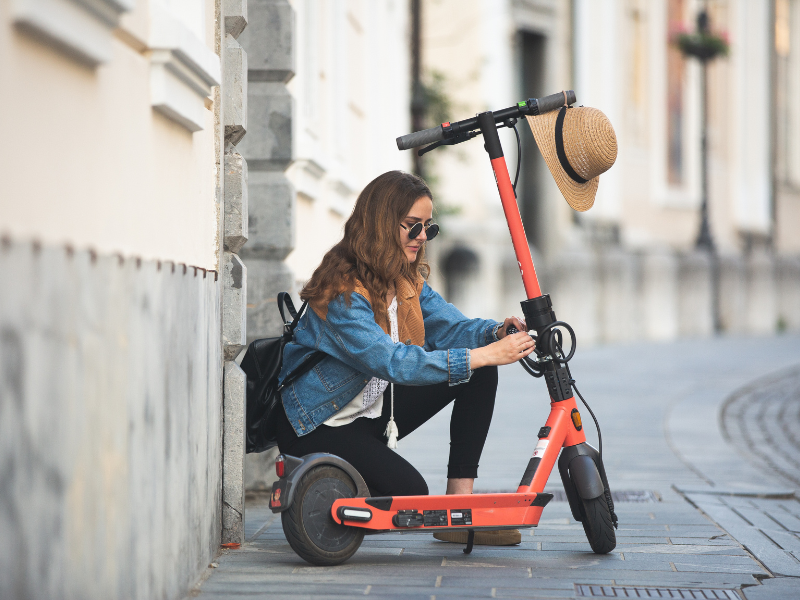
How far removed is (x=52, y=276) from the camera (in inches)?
89.9

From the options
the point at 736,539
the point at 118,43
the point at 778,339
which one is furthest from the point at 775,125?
the point at 118,43

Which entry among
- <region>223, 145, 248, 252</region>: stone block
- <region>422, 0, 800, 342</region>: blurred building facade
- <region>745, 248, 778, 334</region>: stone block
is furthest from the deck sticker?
<region>745, 248, 778, 334</region>: stone block

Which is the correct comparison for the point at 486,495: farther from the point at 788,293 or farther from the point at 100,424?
the point at 788,293

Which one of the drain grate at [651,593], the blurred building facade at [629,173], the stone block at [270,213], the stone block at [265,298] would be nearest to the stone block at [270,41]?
the stone block at [270,213]

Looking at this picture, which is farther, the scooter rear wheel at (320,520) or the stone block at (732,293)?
the stone block at (732,293)

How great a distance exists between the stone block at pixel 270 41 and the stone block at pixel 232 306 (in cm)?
133

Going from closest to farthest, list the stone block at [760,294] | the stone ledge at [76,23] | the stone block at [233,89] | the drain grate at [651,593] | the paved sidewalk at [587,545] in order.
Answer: the stone ledge at [76,23]
the drain grate at [651,593]
the paved sidewalk at [587,545]
the stone block at [233,89]
the stone block at [760,294]

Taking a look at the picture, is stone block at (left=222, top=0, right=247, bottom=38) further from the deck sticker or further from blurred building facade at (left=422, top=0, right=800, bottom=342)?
blurred building facade at (left=422, top=0, right=800, bottom=342)

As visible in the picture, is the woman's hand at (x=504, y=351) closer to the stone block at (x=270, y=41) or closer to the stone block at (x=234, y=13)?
the stone block at (x=234, y=13)

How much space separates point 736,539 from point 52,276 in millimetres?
3094

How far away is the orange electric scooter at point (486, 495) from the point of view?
3.76m

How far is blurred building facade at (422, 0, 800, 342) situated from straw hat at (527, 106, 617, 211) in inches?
471

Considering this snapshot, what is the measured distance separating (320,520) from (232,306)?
90 centimetres

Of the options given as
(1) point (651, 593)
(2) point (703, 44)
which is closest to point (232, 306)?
(1) point (651, 593)
